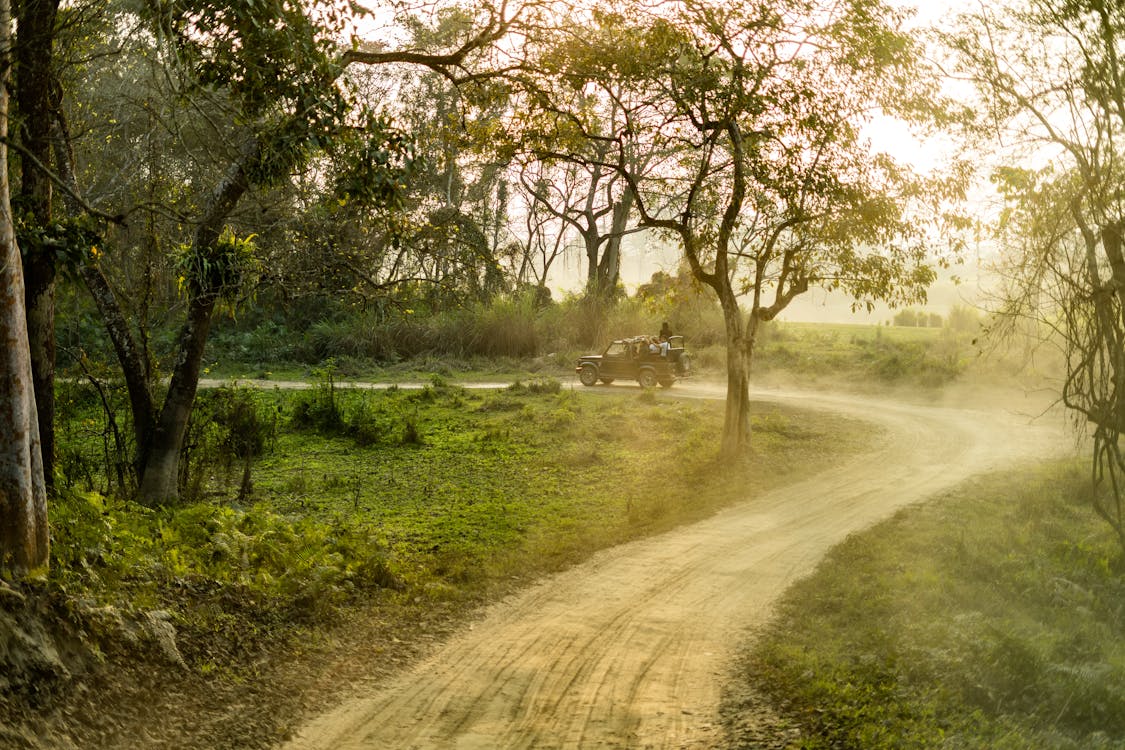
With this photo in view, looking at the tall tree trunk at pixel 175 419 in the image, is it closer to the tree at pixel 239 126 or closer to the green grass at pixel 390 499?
the tree at pixel 239 126

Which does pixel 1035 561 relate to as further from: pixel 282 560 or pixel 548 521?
pixel 282 560

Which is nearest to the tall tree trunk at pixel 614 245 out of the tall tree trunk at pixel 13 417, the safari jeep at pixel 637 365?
the safari jeep at pixel 637 365

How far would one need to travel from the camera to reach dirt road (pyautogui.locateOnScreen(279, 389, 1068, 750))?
20.9 feet

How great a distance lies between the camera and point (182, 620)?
7355mm

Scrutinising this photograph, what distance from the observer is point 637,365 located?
28.8 m

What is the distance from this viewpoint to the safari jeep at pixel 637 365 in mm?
28547

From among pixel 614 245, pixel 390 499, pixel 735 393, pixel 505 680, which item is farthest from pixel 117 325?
pixel 614 245

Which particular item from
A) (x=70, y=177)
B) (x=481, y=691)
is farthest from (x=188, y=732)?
(x=70, y=177)

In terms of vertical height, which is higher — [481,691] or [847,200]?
[847,200]

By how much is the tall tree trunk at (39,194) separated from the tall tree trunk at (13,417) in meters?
1.99

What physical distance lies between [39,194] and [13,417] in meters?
3.31

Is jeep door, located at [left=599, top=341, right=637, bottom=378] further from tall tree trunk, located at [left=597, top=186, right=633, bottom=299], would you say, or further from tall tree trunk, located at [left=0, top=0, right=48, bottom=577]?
tall tree trunk, located at [left=0, top=0, right=48, bottom=577]

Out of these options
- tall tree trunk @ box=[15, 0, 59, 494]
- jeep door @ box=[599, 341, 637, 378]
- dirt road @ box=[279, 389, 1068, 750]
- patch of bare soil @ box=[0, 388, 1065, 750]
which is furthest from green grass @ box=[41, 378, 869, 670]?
jeep door @ box=[599, 341, 637, 378]

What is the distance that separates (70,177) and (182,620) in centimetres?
542
